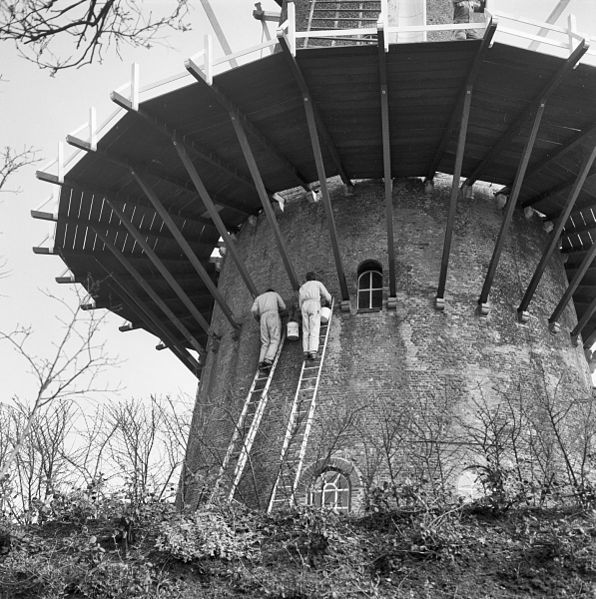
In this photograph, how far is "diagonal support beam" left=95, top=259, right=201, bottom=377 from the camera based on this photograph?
75.9ft

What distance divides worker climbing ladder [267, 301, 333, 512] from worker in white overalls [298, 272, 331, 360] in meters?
0.28

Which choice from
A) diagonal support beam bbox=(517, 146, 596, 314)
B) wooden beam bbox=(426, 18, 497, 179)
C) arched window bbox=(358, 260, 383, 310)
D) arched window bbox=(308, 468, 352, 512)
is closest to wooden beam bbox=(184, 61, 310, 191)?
arched window bbox=(358, 260, 383, 310)

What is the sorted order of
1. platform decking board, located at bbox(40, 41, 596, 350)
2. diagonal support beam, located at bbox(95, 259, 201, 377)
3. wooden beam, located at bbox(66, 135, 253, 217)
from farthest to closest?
1. diagonal support beam, located at bbox(95, 259, 201, 377)
2. wooden beam, located at bbox(66, 135, 253, 217)
3. platform decking board, located at bbox(40, 41, 596, 350)

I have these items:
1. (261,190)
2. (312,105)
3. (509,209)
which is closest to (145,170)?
(261,190)

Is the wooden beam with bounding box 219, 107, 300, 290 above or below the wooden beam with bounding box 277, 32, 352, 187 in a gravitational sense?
below

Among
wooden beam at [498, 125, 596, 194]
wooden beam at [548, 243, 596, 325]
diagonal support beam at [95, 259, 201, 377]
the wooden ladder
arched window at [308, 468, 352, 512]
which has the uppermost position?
the wooden ladder

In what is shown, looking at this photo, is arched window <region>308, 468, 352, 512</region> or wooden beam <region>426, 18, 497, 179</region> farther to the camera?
arched window <region>308, 468, 352, 512</region>

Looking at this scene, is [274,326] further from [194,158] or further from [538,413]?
[538,413]

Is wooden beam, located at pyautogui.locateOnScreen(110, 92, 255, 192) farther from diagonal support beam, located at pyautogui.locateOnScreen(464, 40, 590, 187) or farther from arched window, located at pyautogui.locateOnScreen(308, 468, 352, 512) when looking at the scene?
arched window, located at pyautogui.locateOnScreen(308, 468, 352, 512)

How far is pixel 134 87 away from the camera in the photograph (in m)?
17.7

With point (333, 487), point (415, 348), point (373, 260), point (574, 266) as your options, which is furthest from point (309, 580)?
point (574, 266)

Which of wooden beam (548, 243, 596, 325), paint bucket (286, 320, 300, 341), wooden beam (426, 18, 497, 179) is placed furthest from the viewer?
paint bucket (286, 320, 300, 341)

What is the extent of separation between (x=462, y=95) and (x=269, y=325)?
5.66 m

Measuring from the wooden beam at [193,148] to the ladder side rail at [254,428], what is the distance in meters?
3.25
